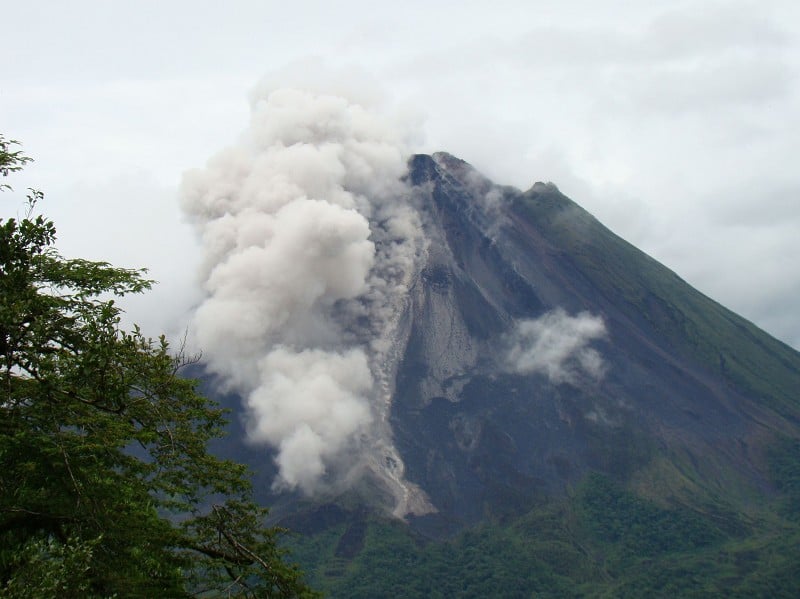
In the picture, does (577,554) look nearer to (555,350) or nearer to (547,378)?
(547,378)

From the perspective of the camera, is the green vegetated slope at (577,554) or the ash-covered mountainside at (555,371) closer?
the green vegetated slope at (577,554)

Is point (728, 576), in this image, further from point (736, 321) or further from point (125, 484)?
point (125, 484)

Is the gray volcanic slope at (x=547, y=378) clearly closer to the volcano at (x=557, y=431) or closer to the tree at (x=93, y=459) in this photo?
the volcano at (x=557, y=431)

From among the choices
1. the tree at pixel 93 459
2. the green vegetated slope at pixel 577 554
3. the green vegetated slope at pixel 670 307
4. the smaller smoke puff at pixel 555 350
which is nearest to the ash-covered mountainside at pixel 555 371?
the smaller smoke puff at pixel 555 350

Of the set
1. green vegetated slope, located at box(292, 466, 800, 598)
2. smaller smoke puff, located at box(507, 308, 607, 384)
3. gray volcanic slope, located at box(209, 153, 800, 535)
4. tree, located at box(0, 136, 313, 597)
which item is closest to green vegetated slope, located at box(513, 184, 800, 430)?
gray volcanic slope, located at box(209, 153, 800, 535)

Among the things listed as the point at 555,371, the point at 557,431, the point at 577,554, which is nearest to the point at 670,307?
the point at 555,371

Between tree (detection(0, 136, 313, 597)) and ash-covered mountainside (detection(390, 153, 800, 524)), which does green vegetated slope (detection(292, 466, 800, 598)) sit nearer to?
ash-covered mountainside (detection(390, 153, 800, 524))
